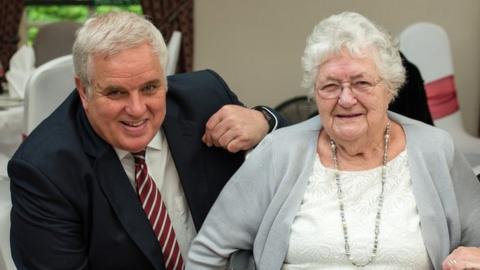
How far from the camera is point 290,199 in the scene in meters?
1.75

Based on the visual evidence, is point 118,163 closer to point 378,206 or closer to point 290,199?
point 290,199

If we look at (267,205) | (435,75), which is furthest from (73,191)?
(435,75)

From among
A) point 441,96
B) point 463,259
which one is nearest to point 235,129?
point 463,259

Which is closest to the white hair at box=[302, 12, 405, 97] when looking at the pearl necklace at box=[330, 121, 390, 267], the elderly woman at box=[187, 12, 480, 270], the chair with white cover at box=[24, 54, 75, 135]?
the elderly woman at box=[187, 12, 480, 270]

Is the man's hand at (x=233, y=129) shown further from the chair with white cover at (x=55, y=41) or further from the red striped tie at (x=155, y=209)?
the chair with white cover at (x=55, y=41)

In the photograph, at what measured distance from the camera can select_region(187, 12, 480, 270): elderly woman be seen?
1681 mm

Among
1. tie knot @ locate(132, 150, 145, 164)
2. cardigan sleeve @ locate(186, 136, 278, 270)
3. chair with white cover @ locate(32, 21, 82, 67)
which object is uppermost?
tie knot @ locate(132, 150, 145, 164)

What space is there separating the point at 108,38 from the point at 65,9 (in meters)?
4.21

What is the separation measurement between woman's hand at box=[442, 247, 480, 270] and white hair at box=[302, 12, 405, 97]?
446mm

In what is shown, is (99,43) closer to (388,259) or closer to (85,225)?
(85,225)

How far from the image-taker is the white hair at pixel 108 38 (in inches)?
61.4

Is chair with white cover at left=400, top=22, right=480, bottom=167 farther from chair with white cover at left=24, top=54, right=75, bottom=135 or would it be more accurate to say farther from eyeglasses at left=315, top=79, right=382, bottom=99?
eyeglasses at left=315, top=79, right=382, bottom=99

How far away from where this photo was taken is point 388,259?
1.68m

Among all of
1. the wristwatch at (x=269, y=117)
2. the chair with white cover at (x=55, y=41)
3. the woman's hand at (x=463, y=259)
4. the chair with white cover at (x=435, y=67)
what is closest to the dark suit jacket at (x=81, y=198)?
the wristwatch at (x=269, y=117)
